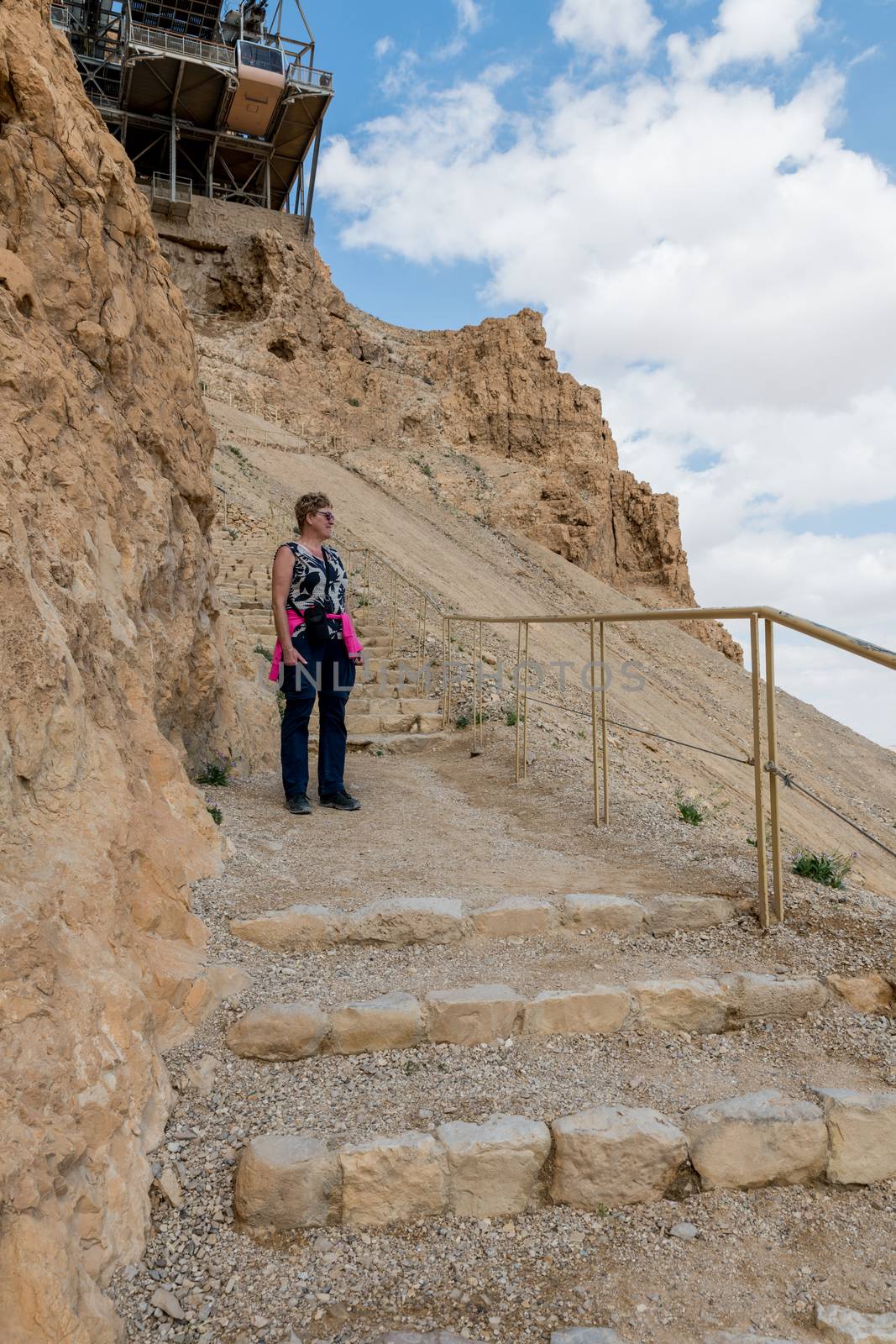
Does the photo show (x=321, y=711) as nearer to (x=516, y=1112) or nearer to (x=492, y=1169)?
(x=516, y=1112)

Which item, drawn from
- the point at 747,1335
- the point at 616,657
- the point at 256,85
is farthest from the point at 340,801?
the point at 256,85

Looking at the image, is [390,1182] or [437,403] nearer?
[390,1182]

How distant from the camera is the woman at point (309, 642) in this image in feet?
16.3

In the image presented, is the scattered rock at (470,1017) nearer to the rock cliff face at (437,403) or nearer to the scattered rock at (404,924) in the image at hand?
the scattered rock at (404,924)

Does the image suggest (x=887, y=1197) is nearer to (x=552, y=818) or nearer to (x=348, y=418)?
(x=552, y=818)

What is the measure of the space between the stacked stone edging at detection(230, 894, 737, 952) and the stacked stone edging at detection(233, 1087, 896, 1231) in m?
1.06

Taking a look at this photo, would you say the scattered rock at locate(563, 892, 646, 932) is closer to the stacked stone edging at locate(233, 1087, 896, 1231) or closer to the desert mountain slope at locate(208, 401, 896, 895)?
the stacked stone edging at locate(233, 1087, 896, 1231)

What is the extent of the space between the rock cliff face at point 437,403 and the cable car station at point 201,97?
2.55 metres

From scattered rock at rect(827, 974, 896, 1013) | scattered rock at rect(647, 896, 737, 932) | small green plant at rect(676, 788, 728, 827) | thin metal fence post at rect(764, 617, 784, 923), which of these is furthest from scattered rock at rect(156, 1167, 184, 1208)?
small green plant at rect(676, 788, 728, 827)

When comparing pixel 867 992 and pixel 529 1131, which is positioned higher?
pixel 867 992

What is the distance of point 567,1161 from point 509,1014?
0.60 m

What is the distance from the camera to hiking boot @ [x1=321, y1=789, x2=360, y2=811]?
527 centimetres

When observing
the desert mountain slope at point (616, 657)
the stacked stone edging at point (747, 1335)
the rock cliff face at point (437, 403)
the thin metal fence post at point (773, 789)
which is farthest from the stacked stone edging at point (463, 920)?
the rock cliff face at point (437, 403)

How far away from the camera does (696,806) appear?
7.95 meters
